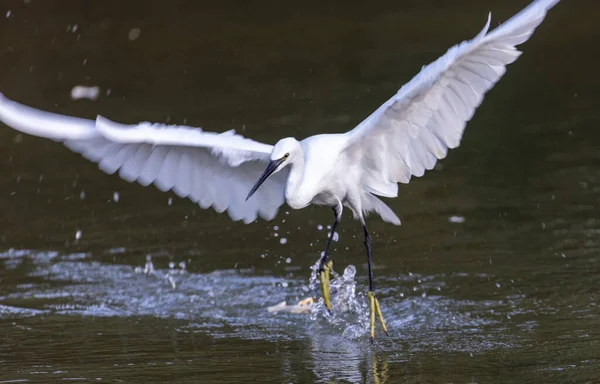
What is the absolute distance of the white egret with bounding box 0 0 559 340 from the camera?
5.21 metres

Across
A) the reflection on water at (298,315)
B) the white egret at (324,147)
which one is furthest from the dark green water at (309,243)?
the white egret at (324,147)

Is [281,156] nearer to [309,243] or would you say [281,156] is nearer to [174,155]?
[174,155]

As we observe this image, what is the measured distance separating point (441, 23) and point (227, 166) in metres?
8.62

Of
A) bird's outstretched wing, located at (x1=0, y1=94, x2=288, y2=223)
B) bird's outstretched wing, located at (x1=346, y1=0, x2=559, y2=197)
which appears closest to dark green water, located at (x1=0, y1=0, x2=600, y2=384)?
bird's outstretched wing, located at (x1=0, y1=94, x2=288, y2=223)

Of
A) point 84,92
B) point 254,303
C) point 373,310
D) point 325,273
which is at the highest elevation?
point 84,92

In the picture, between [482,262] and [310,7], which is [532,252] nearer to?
[482,262]

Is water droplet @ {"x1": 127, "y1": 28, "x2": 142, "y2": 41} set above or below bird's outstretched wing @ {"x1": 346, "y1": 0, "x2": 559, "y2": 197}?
above

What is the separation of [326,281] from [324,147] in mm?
787

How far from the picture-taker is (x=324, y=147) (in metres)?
5.82

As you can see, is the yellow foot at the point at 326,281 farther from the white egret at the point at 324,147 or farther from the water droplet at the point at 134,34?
the water droplet at the point at 134,34

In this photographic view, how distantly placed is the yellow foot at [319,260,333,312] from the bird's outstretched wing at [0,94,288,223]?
0.49 meters

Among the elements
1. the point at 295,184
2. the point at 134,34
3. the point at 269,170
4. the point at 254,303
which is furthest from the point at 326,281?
the point at 134,34

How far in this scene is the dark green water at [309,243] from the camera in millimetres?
5184

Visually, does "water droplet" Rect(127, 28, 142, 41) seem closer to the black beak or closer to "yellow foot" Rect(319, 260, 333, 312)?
"yellow foot" Rect(319, 260, 333, 312)
